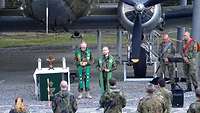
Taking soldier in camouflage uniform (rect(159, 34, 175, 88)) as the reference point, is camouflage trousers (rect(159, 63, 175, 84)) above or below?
below

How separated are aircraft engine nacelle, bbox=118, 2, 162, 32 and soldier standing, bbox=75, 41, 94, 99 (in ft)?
10.8

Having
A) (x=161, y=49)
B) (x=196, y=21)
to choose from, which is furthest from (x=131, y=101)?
(x=196, y=21)

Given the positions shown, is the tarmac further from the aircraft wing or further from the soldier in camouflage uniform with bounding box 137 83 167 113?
the soldier in camouflage uniform with bounding box 137 83 167 113

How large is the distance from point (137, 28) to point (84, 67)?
10.1 ft

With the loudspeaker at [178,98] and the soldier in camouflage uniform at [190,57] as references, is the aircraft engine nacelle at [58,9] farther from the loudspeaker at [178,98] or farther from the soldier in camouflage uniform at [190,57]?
the loudspeaker at [178,98]

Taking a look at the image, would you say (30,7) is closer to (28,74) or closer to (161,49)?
(28,74)

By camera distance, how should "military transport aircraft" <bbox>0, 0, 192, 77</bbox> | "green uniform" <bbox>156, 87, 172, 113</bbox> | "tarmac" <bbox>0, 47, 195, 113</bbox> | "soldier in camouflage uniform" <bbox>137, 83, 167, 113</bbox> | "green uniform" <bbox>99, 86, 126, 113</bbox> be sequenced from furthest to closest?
"military transport aircraft" <bbox>0, 0, 192, 77</bbox>, "tarmac" <bbox>0, 47, 195, 113</bbox>, "green uniform" <bbox>99, 86, 126, 113</bbox>, "green uniform" <bbox>156, 87, 172, 113</bbox>, "soldier in camouflage uniform" <bbox>137, 83, 167, 113</bbox>

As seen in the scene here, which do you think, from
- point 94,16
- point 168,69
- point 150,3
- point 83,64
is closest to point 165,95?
point 83,64

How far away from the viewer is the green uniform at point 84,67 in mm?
13336

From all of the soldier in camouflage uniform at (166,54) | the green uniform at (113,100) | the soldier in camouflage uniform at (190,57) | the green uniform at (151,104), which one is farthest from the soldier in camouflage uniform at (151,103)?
the soldier in camouflage uniform at (166,54)

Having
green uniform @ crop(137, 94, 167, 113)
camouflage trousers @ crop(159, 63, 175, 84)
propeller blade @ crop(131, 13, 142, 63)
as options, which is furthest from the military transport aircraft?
green uniform @ crop(137, 94, 167, 113)

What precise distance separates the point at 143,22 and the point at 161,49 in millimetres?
1433

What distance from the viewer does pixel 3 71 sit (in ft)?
64.5

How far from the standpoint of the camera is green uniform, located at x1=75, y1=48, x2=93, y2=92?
13336mm
